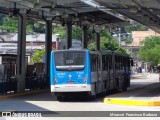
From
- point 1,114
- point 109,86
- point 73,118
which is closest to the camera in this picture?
point 73,118

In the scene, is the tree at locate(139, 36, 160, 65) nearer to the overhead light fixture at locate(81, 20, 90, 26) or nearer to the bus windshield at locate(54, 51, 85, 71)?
the overhead light fixture at locate(81, 20, 90, 26)

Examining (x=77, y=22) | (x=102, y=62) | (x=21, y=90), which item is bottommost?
(x=21, y=90)

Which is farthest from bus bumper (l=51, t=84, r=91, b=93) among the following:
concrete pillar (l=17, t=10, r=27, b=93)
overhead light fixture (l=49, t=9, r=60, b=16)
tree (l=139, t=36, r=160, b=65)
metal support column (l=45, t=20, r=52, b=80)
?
tree (l=139, t=36, r=160, b=65)

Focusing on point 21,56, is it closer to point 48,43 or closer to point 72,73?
point 48,43

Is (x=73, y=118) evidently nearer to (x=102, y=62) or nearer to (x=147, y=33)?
(x=102, y=62)

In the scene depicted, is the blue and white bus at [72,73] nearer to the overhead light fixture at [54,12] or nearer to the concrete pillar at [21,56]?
the concrete pillar at [21,56]

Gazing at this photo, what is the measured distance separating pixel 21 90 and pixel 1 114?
45.0ft

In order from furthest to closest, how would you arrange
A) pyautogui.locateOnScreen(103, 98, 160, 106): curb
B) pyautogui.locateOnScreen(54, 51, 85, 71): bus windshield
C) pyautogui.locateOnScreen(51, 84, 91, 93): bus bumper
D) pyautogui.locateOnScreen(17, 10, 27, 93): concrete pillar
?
pyautogui.locateOnScreen(17, 10, 27, 93): concrete pillar, pyautogui.locateOnScreen(54, 51, 85, 71): bus windshield, pyautogui.locateOnScreen(51, 84, 91, 93): bus bumper, pyautogui.locateOnScreen(103, 98, 160, 106): curb

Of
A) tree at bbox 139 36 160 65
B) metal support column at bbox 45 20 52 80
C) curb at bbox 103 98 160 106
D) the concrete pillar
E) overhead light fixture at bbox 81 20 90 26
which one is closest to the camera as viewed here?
curb at bbox 103 98 160 106

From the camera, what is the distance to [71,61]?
25.2 meters

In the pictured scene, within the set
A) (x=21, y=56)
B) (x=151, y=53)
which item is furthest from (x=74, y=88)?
(x=151, y=53)

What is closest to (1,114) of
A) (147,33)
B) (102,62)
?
(102,62)

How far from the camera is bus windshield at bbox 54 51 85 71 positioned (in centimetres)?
2517

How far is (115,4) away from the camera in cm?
2972
